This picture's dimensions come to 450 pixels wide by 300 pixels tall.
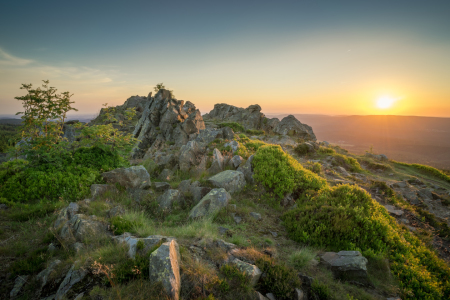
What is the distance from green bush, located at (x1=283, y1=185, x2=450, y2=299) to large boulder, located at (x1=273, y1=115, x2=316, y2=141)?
3555cm

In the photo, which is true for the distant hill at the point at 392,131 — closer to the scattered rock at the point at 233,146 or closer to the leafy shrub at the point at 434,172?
the leafy shrub at the point at 434,172

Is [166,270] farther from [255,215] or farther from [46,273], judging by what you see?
[255,215]

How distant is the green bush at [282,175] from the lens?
32.3 ft

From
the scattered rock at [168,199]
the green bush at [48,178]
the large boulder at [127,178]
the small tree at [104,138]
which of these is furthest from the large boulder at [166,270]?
the small tree at [104,138]

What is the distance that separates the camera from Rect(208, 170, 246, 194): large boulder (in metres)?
9.68

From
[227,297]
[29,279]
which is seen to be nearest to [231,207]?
[227,297]

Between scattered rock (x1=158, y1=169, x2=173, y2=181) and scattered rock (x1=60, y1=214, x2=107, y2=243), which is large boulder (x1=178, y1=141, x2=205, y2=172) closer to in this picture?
scattered rock (x1=158, y1=169, x2=173, y2=181)

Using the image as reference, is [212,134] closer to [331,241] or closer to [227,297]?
[331,241]

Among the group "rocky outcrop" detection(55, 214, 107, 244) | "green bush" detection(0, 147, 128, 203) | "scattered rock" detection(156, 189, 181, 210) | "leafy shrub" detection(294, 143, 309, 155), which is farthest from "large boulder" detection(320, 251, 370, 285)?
"leafy shrub" detection(294, 143, 309, 155)

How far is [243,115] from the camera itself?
62438mm

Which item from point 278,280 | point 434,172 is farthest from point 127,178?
point 434,172

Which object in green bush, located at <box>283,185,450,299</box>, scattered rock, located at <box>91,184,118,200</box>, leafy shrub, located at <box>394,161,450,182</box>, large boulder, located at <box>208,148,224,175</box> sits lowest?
leafy shrub, located at <box>394,161,450,182</box>

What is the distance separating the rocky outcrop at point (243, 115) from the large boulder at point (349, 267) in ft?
158

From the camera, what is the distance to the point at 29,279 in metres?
4.39
